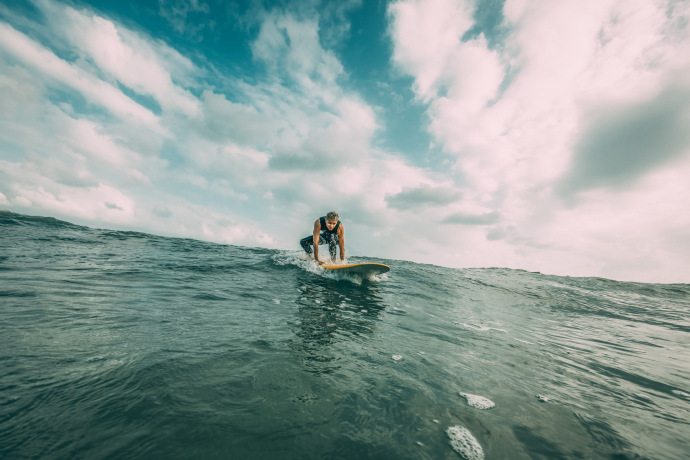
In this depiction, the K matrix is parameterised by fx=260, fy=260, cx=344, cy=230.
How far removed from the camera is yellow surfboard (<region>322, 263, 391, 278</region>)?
11055 mm

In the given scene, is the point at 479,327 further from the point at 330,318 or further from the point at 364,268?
the point at 364,268

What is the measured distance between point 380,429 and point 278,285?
23.9 feet

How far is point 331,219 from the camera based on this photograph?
12570 millimetres

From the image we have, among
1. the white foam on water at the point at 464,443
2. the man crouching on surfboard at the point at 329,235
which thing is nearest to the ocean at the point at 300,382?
the white foam on water at the point at 464,443

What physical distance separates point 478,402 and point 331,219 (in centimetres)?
1012

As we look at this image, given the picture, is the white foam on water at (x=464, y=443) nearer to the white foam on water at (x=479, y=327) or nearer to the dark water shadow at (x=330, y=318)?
the dark water shadow at (x=330, y=318)

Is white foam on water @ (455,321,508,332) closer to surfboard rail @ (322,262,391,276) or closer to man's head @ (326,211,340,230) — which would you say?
surfboard rail @ (322,262,391,276)

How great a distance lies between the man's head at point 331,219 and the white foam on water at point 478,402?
9889 millimetres

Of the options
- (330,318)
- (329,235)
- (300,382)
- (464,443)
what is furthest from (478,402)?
(329,235)

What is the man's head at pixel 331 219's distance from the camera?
12445 mm

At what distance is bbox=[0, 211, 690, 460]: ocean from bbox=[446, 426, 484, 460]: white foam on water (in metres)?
0.01

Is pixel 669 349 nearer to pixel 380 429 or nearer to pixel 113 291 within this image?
pixel 380 429

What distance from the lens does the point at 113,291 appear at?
20.6 ft

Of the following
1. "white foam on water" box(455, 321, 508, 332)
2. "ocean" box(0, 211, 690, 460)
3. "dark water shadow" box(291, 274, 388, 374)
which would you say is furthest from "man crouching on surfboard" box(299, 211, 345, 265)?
"white foam on water" box(455, 321, 508, 332)
